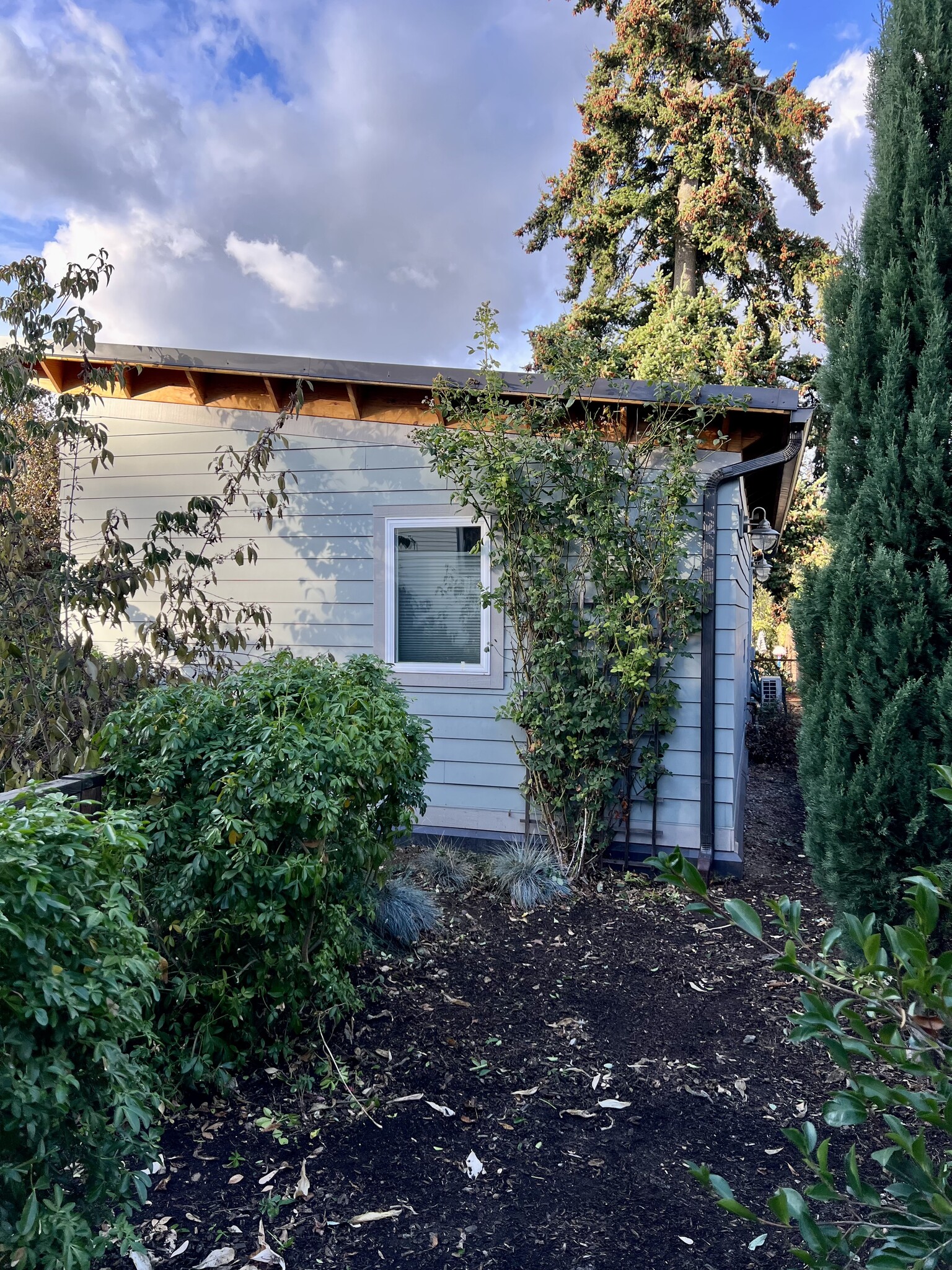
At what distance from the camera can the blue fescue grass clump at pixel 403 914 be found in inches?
165

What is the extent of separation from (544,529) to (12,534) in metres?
3.22

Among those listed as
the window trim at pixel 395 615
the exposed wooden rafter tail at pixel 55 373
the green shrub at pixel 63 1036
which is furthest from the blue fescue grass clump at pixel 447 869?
the exposed wooden rafter tail at pixel 55 373

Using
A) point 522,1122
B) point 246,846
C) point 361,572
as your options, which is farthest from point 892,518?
point 361,572

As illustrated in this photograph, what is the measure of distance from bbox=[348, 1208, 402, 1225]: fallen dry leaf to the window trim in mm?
3719

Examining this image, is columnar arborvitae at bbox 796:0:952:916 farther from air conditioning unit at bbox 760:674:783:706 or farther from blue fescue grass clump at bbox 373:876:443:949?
air conditioning unit at bbox 760:674:783:706

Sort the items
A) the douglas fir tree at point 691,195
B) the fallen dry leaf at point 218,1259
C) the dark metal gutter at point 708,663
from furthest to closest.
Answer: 1. the douglas fir tree at point 691,195
2. the dark metal gutter at point 708,663
3. the fallen dry leaf at point 218,1259

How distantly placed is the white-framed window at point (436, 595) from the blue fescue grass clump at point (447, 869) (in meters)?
1.28

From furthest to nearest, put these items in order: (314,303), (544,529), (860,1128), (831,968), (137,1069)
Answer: (314,303), (544,529), (860,1128), (137,1069), (831,968)

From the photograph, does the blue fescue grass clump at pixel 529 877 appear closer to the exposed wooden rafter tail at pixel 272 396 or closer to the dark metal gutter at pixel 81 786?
the dark metal gutter at pixel 81 786

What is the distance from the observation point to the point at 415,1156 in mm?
2621

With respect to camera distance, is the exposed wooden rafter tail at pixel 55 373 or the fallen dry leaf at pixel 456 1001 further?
the exposed wooden rafter tail at pixel 55 373

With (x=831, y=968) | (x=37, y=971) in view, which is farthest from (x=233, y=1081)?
(x=831, y=968)

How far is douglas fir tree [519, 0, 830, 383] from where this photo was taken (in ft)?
42.7

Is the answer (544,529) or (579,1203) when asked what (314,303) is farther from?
(579,1203)
